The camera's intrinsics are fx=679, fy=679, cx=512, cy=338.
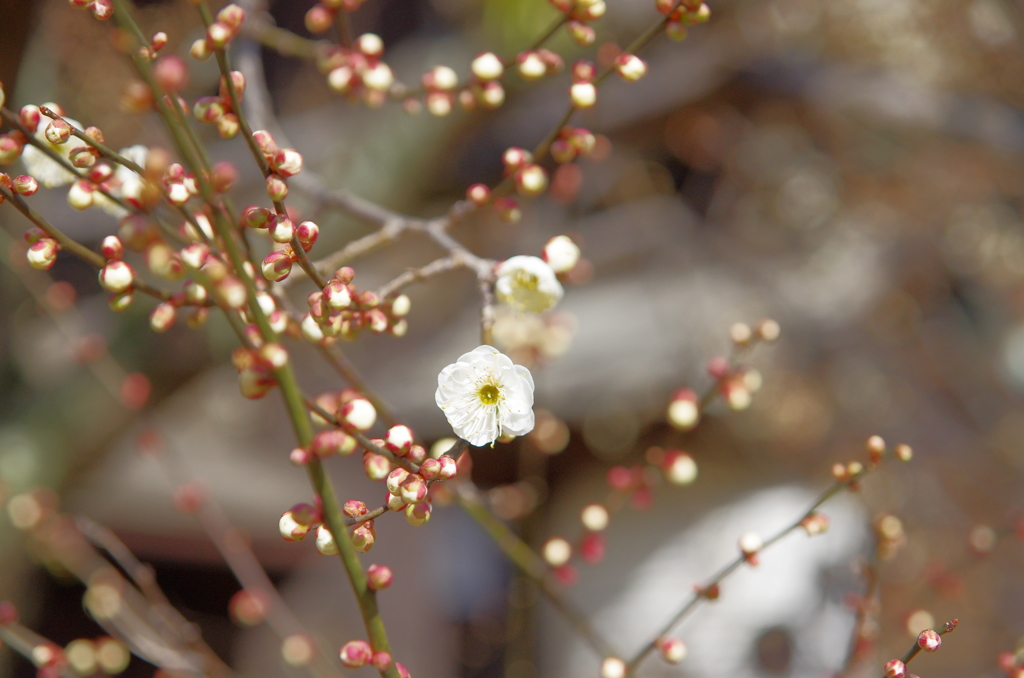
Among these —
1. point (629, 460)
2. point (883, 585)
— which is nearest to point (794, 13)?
point (629, 460)

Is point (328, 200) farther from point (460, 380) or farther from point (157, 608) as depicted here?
point (157, 608)

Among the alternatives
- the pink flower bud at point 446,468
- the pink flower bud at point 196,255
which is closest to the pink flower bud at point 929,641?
the pink flower bud at point 446,468

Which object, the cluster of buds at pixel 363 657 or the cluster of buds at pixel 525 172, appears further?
the cluster of buds at pixel 525 172

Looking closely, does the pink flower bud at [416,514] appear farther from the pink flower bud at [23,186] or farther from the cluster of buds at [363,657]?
the pink flower bud at [23,186]

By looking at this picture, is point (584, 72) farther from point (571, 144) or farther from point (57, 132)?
point (57, 132)

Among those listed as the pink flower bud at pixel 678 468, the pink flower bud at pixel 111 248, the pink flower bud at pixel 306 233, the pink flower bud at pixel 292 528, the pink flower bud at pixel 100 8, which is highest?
the pink flower bud at pixel 100 8

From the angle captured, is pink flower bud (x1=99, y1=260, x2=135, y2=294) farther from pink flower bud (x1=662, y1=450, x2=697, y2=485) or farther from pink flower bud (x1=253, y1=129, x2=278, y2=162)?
pink flower bud (x1=662, y1=450, x2=697, y2=485)
